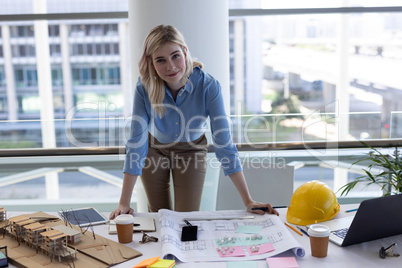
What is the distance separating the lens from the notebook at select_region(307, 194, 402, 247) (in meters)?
1.45

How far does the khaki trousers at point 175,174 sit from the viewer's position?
2291 millimetres

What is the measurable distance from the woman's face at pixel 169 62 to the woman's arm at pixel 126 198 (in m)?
0.47

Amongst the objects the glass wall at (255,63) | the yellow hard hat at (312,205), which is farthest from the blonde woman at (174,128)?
the glass wall at (255,63)

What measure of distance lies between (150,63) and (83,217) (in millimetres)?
746

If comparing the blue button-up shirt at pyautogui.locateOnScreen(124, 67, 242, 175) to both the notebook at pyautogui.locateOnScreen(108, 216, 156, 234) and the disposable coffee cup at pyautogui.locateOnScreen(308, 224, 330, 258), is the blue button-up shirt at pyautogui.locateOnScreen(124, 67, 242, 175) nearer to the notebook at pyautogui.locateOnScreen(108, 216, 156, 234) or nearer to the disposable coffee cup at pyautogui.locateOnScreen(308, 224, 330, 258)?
the notebook at pyautogui.locateOnScreen(108, 216, 156, 234)

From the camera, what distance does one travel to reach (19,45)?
6.71 meters

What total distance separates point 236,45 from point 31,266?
5550 millimetres

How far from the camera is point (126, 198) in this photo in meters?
1.92

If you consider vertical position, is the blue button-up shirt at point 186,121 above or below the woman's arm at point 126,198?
above

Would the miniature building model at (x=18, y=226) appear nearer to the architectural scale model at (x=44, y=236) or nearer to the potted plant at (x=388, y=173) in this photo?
the architectural scale model at (x=44, y=236)

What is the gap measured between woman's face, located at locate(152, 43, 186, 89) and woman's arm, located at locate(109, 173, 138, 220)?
47 centimetres

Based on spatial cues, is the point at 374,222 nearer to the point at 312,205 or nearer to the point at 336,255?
the point at 336,255

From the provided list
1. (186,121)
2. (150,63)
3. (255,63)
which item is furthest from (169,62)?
(255,63)

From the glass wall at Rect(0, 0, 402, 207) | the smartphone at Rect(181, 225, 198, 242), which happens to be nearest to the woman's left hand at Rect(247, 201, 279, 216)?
the smartphone at Rect(181, 225, 198, 242)
